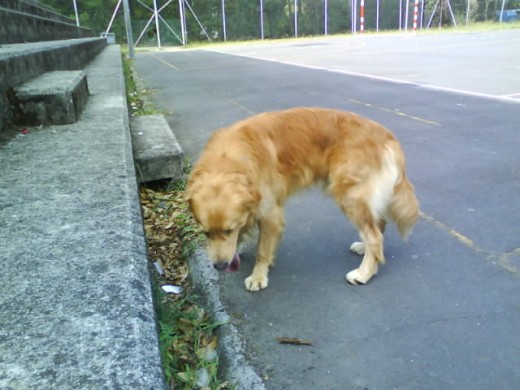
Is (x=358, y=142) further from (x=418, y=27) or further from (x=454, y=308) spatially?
(x=418, y=27)

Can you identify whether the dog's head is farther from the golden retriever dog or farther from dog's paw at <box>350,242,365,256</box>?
dog's paw at <box>350,242,365,256</box>

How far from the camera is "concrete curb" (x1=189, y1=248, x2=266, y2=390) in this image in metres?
2.13

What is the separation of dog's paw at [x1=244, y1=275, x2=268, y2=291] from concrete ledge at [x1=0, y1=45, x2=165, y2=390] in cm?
95

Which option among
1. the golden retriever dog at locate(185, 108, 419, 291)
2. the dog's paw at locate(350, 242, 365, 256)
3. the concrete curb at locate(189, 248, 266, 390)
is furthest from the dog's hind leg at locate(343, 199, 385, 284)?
the concrete curb at locate(189, 248, 266, 390)

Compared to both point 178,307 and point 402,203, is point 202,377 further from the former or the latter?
point 402,203

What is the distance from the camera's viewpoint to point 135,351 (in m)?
1.25

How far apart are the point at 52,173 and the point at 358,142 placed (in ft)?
6.11

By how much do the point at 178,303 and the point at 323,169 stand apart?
1.26 metres

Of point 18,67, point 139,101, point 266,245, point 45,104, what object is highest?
point 18,67

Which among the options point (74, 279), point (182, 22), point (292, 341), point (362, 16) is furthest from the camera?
point (362, 16)

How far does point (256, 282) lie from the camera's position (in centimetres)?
293

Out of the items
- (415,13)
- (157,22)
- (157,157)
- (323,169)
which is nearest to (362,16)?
(415,13)

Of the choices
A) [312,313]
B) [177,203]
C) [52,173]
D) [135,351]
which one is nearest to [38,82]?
[177,203]

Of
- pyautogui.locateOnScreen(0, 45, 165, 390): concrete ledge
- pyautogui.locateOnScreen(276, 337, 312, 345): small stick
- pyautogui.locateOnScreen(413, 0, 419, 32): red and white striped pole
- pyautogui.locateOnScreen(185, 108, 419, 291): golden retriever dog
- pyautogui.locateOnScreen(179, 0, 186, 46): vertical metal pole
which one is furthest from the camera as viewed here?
pyautogui.locateOnScreen(413, 0, 419, 32): red and white striped pole
